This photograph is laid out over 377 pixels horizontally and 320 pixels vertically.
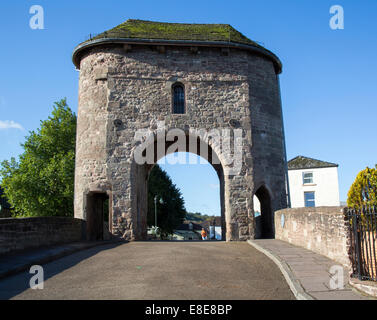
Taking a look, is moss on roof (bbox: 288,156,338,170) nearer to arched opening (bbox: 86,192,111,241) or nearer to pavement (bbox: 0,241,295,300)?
arched opening (bbox: 86,192,111,241)

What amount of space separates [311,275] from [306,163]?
2796 cm

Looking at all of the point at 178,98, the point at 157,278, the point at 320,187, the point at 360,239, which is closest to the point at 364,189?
the point at 360,239

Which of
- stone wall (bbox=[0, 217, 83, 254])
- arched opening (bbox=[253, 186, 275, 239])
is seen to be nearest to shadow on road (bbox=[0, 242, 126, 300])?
stone wall (bbox=[0, 217, 83, 254])

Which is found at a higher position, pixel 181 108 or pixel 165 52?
pixel 165 52

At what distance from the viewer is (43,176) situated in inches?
923

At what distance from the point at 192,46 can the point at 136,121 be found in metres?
3.83

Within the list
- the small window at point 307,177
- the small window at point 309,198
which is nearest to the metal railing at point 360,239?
the small window at point 309,198

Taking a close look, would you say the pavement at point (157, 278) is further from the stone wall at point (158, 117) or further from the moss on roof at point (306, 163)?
the moss on roof at point (306, 163)

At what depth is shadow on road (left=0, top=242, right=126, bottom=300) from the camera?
5.97 m

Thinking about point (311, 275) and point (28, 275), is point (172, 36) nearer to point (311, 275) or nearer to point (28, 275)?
point (28, 275)

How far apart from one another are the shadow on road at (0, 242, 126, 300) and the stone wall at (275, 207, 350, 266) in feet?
18.3

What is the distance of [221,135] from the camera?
47.5 feet
